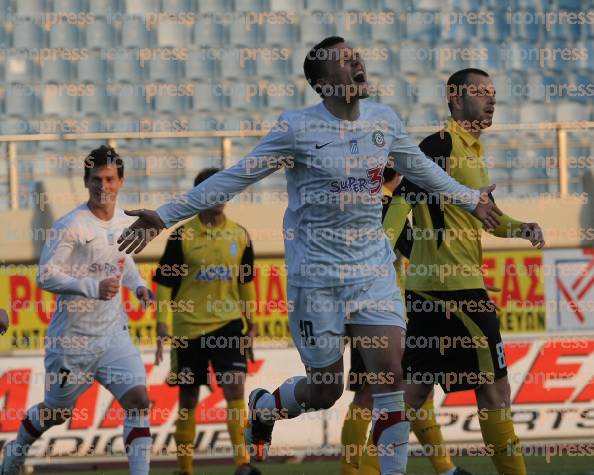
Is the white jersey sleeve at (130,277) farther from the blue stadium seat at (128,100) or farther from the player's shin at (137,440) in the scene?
the blue stadium seat at (128,100)

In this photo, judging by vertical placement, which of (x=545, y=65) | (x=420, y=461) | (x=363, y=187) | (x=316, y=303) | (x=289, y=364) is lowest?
(x=420, y=461)

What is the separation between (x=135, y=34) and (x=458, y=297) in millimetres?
12657

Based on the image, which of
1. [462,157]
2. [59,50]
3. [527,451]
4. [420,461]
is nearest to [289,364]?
[420,461]

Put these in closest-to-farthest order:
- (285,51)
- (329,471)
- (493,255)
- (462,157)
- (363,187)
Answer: (363,187)
(462,157)
(329,471)
(493,255)
(285,51)

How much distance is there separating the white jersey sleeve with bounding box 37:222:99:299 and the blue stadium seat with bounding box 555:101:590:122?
1212 cm

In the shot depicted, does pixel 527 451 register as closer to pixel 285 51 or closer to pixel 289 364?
pixel 289 364

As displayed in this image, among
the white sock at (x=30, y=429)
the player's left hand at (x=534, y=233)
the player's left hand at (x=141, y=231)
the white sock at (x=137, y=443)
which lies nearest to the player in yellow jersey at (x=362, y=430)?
the white sock at (x=137, y=443)

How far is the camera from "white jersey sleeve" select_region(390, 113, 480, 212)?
6.40 m

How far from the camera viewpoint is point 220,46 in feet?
61.5

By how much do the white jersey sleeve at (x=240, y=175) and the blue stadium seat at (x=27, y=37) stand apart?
1325 cm

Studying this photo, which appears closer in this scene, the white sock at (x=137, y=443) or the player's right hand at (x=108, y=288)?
the player's right hand at (x=108, y=288)

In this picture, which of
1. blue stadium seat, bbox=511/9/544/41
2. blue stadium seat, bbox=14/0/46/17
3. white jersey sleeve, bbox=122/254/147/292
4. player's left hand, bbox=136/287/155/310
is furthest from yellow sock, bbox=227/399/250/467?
blue stadium seat, bbox=511/9/544/41

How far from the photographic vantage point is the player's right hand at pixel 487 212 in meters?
6.30

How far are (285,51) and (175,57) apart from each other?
5.30 ft
